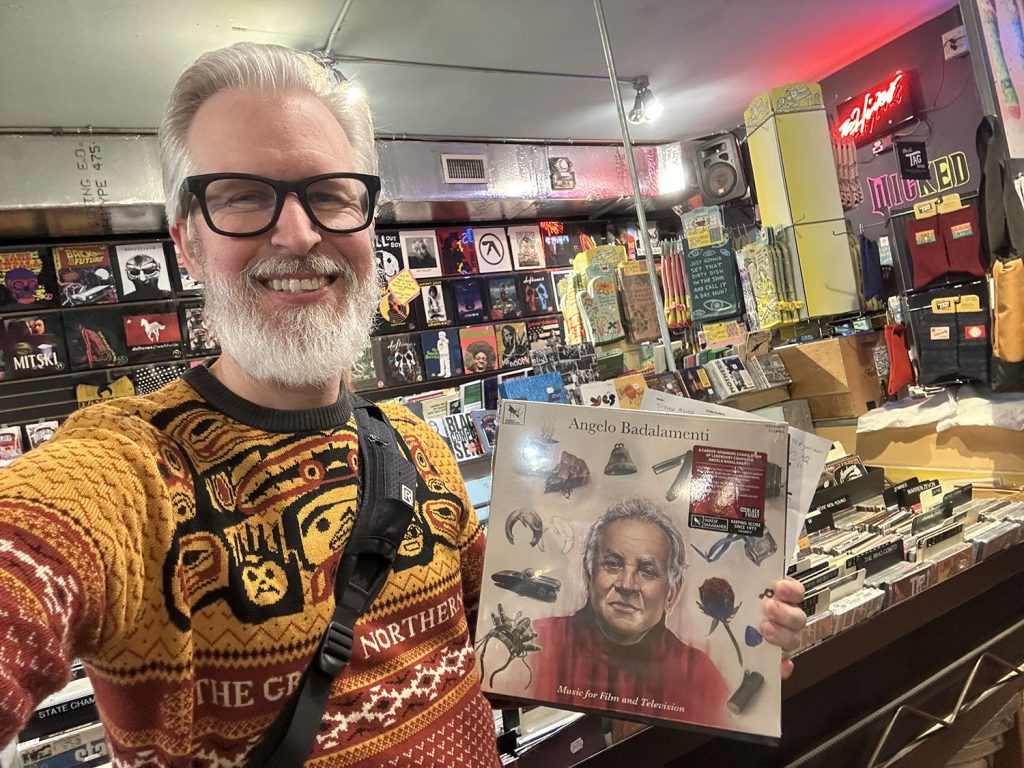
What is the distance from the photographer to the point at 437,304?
18.6 ft

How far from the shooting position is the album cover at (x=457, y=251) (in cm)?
577

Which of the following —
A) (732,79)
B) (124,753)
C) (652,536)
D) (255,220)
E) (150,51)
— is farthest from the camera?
(732,79)

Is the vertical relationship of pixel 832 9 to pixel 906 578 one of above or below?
above

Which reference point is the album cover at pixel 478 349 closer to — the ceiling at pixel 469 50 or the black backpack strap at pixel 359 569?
the ceiling at pixel 469 50

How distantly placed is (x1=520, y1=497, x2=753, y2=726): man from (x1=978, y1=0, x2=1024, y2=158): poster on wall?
3168 millimetres

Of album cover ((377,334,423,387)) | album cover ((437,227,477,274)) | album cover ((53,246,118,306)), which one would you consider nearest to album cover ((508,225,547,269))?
album cover ((437,227,477,274))

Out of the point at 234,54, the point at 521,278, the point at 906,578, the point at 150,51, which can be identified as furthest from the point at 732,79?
the point at 234,54

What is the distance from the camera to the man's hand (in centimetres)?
97

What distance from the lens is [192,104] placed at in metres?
0.95

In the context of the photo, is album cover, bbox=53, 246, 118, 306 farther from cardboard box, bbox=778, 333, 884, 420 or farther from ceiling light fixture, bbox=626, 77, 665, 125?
cardboard box, bbox=778, 333, 884, 420

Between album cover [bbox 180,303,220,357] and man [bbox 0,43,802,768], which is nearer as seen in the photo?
man [bbox 0,43,802,768]

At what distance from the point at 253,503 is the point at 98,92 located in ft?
13.7

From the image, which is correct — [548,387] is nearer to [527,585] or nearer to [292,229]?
[527,585]

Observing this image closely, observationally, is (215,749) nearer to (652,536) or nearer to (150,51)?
(652,536)
